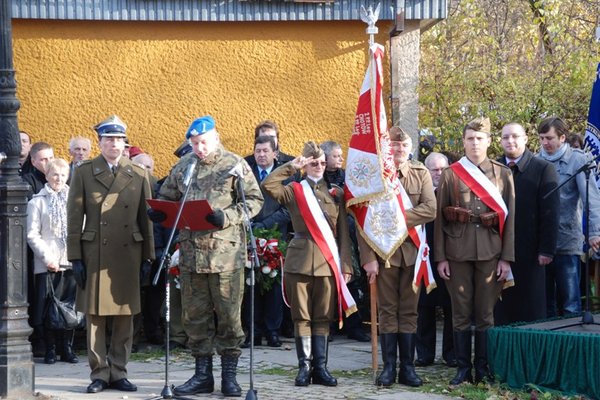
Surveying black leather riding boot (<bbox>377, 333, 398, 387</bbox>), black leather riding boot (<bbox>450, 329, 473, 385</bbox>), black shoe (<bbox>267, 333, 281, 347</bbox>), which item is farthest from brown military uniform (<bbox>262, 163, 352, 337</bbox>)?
black shoe (<bbox>267, 333, 281, 347</bbox>)

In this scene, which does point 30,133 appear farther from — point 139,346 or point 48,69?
point 139,346

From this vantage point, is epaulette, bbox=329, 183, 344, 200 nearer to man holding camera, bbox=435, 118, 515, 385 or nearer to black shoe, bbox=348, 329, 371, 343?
man holding camera, bbox=435, 118, 515, 385

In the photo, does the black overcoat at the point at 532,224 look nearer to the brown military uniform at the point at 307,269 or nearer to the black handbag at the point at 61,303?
the brown military uniform at the point at 307,269

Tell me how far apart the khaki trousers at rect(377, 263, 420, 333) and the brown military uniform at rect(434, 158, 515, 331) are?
32cm

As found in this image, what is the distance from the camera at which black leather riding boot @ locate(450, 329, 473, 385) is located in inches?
369

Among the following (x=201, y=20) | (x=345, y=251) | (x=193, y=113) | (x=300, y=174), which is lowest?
(x=345, y=251)

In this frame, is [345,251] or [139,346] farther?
[139,346]

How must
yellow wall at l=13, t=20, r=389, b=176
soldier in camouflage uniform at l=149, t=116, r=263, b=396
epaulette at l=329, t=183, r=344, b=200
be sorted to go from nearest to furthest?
soldier in camouflage uniform at l=149, t=116, r=263, b=396
epaulette at l=329, t=183, r=344, b=200
yellow wall at l=13, t=20, r=389, b=176

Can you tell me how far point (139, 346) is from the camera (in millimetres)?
11727

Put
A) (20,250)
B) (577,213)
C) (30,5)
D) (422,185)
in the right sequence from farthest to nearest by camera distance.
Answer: (30,5) → (577,213) → (422,185) → (20,250)

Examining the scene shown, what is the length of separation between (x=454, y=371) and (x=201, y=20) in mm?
5026

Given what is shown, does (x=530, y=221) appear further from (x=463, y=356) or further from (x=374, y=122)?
(x=374, y=122)

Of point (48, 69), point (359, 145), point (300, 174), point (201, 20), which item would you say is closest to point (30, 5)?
point (48, 69)

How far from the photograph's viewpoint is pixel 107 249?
30.4ft
